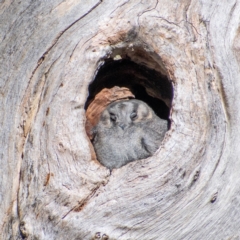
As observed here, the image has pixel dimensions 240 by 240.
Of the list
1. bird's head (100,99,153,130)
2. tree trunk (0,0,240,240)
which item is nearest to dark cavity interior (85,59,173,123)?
bird's head (100,99,153,130)

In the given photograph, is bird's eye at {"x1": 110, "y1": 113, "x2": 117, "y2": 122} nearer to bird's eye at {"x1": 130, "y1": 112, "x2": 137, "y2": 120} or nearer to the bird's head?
the bird's head

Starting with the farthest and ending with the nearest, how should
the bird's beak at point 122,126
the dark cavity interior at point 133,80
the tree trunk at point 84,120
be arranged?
the bird's beak at point 122,126, the dark cavity interior at point 133,80, the tree trunk at point 84,120

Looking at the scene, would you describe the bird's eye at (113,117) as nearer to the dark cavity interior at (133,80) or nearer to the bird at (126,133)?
the bird at (126,133)

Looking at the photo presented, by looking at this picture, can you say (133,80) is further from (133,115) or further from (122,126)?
(122,126)

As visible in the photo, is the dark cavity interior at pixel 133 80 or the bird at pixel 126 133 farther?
the bird at pixel 126 133

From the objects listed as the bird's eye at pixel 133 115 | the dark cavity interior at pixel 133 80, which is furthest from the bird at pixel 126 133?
the dark cavity interior at pixel 133 80

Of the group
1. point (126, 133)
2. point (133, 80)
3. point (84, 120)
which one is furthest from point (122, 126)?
point (84, 120)

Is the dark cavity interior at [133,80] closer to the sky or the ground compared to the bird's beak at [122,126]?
closer to the sky
